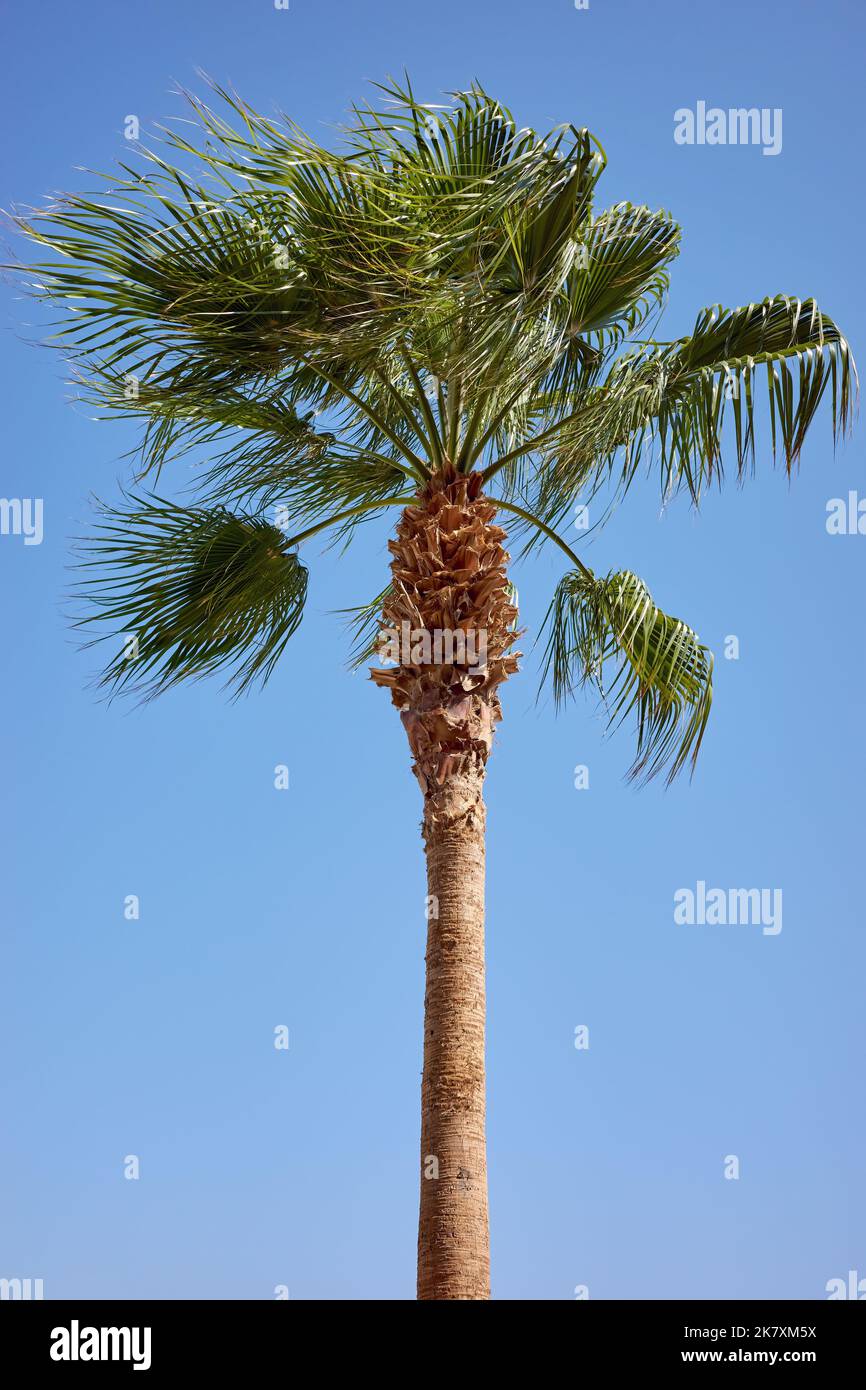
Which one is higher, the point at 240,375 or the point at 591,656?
the point at 240,375

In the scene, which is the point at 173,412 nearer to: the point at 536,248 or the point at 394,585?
the point at 394,585

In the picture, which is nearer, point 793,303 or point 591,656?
point 793,303

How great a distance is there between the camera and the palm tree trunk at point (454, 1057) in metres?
7.55

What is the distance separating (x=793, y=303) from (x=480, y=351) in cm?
208

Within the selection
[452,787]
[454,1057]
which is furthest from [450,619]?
[454,1057]

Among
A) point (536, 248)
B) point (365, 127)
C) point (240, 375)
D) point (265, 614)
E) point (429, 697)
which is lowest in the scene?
point (429, 697)

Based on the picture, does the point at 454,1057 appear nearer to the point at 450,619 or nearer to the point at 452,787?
the point at 452,787

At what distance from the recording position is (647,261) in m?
9.23

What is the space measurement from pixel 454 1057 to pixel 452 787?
1.56 metres

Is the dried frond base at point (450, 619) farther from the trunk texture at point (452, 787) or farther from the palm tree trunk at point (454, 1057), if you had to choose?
the palm tree trunk at point (454, 1057)
